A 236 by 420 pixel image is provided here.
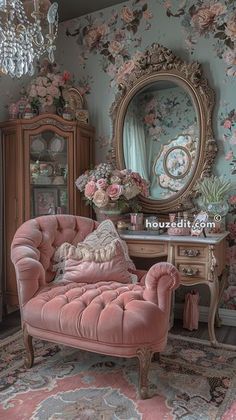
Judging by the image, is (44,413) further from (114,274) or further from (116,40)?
(116,40)

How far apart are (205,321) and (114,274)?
1037mm

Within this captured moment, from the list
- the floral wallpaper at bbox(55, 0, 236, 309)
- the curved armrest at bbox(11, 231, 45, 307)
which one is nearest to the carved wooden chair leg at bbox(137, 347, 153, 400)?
the curved armrest at bbox(11, 231, 45, 307)

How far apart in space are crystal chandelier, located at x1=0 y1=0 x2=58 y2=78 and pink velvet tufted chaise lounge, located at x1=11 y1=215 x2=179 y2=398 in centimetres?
102

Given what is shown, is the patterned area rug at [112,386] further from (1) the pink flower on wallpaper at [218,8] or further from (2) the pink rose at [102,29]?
(2) the pink rose at [102,29]

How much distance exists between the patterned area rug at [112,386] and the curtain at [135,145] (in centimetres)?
147

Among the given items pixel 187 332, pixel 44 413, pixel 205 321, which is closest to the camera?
pixel 44 413

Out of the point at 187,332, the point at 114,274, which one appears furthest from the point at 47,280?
the point at 187,332

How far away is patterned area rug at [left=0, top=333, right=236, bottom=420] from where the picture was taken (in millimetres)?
1570

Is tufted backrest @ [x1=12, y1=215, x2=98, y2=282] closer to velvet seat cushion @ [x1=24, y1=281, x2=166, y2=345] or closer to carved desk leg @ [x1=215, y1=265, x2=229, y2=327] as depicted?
velvet seat cushion @ [x1=24, y1=281, x2=166, y2=345]

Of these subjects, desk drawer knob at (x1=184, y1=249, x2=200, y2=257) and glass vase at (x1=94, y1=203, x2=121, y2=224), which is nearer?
desk drawer knob at (x1=184, y1=249, x2=200, y2=257)

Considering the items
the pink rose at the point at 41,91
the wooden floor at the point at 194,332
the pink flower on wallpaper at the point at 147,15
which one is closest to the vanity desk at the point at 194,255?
the wooden floor at the point at 194,332

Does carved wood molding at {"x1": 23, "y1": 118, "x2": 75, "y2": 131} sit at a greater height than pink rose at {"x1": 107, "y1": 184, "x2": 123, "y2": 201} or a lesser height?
greater

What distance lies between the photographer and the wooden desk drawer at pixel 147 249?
241 centimetres

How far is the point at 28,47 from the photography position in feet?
6.26
